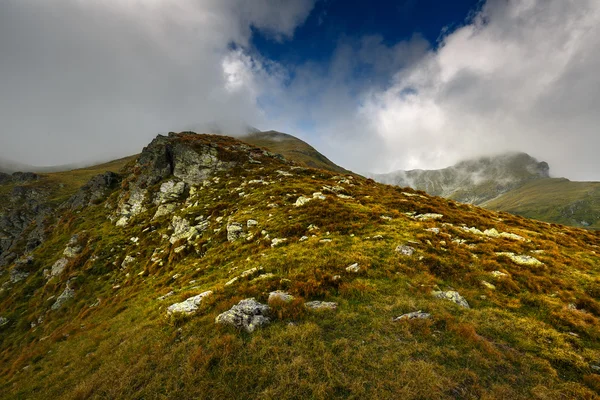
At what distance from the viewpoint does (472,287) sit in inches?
560

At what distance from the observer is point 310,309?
38.2 ft

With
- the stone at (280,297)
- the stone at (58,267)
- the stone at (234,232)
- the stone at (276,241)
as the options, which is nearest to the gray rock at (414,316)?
the stone at (280,297)

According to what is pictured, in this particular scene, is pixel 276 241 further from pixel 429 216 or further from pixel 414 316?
pixel 429 216

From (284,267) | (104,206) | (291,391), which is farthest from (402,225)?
(104,206)

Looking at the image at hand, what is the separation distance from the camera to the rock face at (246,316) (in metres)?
10.7

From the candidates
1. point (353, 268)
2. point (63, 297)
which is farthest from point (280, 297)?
point (63, 297)

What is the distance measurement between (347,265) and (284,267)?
4202 millimetres

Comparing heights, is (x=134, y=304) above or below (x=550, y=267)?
below

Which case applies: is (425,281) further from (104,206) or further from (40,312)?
(104,206)

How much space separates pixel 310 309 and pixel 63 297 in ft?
104

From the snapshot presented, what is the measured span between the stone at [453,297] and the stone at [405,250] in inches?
158

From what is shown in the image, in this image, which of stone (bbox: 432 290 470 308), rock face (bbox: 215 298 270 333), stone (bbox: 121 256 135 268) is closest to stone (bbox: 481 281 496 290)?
stone (bbox: 432 290 470 308)

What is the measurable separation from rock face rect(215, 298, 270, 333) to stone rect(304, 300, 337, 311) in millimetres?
2147

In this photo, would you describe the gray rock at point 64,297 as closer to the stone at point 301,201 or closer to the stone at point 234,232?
the stone at point 234,232
